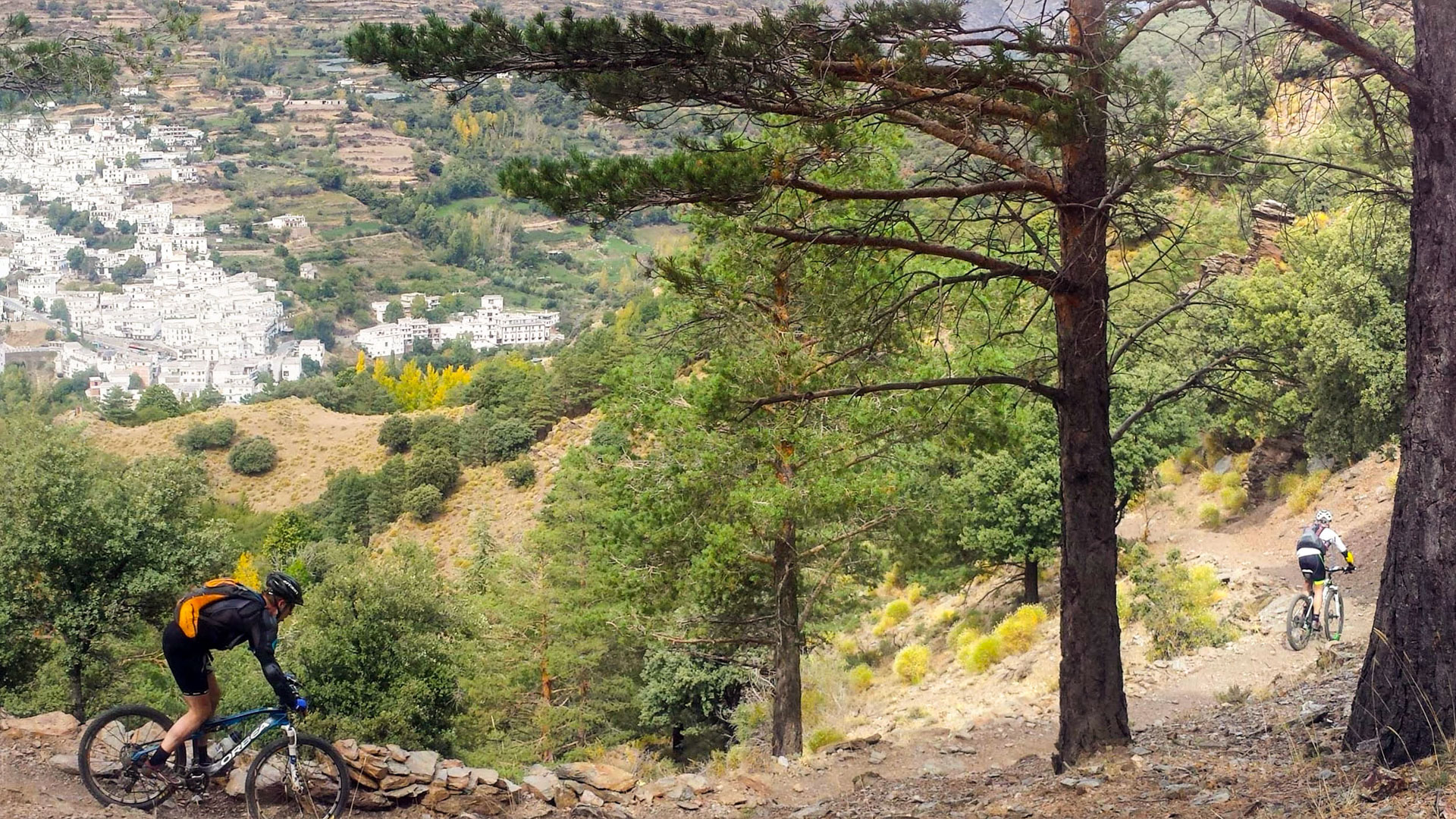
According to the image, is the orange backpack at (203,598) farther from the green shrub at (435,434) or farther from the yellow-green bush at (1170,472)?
the green shrub at (435,434)

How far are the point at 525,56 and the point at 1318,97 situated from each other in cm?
439

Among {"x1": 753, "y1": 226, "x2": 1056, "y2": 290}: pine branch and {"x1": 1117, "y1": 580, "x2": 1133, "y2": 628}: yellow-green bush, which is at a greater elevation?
{"x1": 753, "y1": 226, "x2": 1056, "y2": 290}: pine branch

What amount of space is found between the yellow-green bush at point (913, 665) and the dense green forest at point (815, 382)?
5.08 ft

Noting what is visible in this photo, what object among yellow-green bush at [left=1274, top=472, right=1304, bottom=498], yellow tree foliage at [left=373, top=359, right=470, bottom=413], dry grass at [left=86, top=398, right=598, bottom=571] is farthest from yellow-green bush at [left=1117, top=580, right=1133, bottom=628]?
yellow tree foliage at [left=373, top=359, right=470, bottom=413]

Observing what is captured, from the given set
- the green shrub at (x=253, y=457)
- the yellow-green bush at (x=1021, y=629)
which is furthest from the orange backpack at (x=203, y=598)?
the green shrub at (x=253, y=457)

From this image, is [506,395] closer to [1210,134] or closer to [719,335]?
[719,335]

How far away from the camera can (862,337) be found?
734 centimetres

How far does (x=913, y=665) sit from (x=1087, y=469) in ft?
38.0

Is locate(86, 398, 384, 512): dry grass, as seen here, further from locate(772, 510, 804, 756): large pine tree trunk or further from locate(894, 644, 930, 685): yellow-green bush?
locate(772, 510, 804, 756): large pine tree trunk

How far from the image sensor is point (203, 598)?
5414 millimetres

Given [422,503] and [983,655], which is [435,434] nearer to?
[422,503]

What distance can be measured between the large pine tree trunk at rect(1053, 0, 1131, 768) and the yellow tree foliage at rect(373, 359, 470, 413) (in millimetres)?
69972

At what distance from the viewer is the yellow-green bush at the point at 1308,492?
19281mm

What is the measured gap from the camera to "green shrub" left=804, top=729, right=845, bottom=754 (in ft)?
37.5
